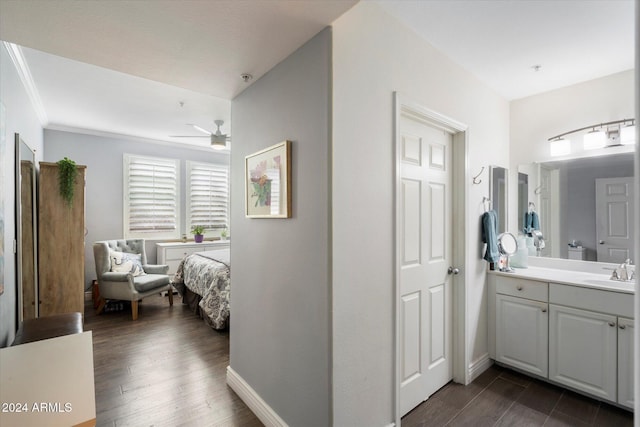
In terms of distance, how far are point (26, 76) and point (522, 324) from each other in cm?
520

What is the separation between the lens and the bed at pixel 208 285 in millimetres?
3418

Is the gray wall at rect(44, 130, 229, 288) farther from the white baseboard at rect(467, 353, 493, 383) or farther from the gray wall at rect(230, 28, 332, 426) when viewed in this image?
the white baseboard at rect(467, 353, 493, 383)

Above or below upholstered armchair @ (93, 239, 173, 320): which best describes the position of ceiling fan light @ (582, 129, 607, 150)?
above

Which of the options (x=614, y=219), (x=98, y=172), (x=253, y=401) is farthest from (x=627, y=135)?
(x=98, y=172)

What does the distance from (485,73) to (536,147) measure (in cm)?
102

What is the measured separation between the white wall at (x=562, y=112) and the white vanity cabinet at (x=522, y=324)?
0.77m

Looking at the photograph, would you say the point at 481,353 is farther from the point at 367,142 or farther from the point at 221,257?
the point at 221,257

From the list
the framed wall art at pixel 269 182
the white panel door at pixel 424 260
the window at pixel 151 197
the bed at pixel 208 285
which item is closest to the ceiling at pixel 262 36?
the framed wall art at pixel 269 182

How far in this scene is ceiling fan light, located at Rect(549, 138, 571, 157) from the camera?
2732 mm

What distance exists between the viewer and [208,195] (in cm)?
607

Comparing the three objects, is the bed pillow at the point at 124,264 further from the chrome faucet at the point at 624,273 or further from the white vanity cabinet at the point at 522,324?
the chrome faucet at the point at 624,273

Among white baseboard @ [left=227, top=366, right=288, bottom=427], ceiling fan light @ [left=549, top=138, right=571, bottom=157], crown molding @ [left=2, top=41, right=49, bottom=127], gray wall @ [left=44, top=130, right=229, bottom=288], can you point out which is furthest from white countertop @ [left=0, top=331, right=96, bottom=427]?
gray wall @ [left=44, top=130, right=229, bottom=288]

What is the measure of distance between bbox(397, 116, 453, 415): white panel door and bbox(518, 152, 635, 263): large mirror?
1.23 meters

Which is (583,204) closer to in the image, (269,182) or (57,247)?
(269,182)
